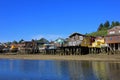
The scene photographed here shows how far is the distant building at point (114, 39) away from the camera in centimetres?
8594

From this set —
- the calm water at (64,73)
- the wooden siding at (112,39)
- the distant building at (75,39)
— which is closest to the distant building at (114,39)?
the wooden siding at (112,39)

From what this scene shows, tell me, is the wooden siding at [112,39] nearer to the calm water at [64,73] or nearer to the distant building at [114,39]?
the distant building at [114,39]

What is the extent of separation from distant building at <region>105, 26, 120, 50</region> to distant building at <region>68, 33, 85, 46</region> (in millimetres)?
12714

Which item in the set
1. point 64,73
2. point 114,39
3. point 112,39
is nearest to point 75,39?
point 112,39

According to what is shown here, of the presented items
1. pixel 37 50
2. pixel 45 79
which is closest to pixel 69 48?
pixel 37 50

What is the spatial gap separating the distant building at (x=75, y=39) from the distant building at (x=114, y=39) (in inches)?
501

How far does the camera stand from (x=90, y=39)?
101688mm

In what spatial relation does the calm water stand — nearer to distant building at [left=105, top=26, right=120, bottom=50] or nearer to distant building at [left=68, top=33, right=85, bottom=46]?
distant building at [left=105, top=26, right=120, bottom=50]

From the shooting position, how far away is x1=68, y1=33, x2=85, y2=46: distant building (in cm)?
10038

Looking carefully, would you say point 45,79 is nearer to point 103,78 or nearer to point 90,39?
point 103,78

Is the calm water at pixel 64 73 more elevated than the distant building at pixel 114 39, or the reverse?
the distant building at pixel 114 39

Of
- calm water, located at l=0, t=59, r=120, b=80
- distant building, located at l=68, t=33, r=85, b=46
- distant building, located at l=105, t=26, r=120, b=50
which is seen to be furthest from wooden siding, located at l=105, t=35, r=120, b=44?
calm water, located at l=0, t=59, r=120, b=80

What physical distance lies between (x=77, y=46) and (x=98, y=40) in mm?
8641

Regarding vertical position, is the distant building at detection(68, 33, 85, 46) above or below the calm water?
above
